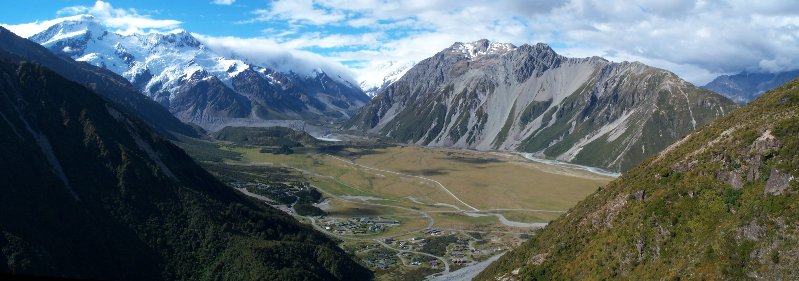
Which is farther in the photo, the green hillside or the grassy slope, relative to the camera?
the green hillside

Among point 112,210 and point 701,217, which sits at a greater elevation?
point 701,217

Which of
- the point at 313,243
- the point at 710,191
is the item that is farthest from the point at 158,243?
the point at 710,191

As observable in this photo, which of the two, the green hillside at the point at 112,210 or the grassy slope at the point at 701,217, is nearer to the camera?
the grassy slope at the point at 701,217

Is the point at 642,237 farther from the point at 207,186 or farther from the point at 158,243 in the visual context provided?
the point at 207,186
